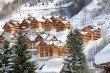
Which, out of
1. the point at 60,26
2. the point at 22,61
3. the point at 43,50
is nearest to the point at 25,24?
the point at 60,26

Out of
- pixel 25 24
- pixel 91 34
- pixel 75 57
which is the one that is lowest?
pixel 91 34

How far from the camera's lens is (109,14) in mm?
69812

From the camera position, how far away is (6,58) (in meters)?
15.7

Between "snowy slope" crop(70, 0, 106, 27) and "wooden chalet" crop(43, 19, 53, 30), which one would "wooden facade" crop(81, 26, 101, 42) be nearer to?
"wooden chalet" crop(43, 19, 53, 30)

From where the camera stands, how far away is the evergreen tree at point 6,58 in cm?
1562

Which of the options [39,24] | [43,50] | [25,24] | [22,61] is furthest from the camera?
[39,24]

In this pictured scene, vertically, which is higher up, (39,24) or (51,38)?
(39,24)

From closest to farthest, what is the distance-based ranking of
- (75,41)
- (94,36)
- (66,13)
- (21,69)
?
(21,69)
(75,41)
(94,36)
(66,13)

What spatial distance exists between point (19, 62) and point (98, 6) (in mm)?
62760

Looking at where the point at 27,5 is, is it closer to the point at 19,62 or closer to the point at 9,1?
the point at 9,1

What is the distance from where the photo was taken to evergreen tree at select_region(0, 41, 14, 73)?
15.6m

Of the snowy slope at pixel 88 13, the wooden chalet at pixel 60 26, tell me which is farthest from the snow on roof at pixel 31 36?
the snowy slope at pixel 88 13

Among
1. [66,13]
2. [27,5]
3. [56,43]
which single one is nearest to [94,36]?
[56,43]

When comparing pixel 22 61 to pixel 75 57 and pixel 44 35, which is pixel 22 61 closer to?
pixel 75 57
